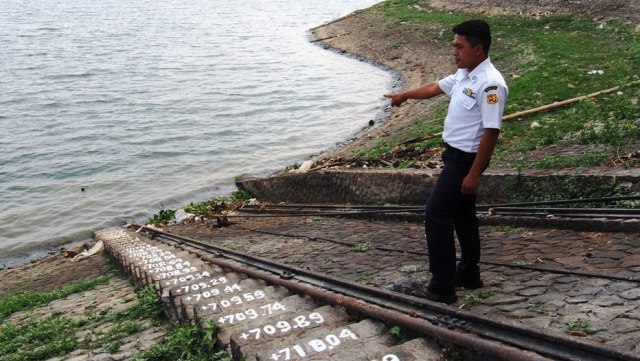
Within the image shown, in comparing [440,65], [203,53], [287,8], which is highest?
[287,8]

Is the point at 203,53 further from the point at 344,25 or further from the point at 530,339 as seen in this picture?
the point at 530,339

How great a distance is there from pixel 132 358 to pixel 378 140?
13408 millimetres

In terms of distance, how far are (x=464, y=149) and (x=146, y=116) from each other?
75.2ft

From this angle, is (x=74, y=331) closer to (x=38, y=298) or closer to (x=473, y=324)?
(x=38, y=298)

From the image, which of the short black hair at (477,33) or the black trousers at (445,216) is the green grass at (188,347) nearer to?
the black trousers at (445,216)

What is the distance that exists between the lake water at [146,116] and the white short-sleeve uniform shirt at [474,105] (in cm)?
1284

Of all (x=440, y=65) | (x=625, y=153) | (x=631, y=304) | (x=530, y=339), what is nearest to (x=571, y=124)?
(x=625, y=153)

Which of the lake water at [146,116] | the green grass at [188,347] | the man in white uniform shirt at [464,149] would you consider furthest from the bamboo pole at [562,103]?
the green grass at [188,347]

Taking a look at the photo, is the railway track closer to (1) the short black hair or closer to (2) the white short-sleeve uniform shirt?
(2) the white short-sleeve uniform shirt

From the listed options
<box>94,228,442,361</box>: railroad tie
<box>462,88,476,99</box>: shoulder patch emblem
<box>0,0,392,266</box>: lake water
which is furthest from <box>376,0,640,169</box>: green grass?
<box>0,0,392,266</box>: lake water

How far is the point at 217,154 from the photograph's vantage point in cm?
2097

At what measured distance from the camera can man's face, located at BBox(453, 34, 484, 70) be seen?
176 inches

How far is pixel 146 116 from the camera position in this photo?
25.6 meters

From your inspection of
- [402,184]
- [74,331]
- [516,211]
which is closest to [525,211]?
[516,211]
